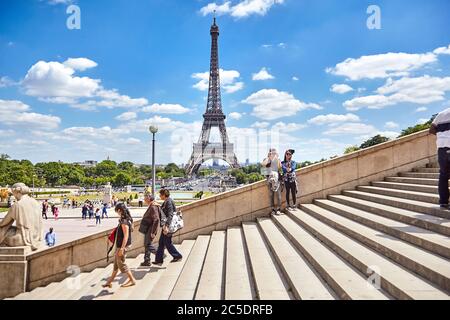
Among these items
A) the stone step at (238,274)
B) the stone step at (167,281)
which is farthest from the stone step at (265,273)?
the stone step at (167,281)

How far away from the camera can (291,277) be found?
404cm

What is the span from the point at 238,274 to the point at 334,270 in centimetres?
145

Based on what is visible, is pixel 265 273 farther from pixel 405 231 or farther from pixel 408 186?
pixel 408 186

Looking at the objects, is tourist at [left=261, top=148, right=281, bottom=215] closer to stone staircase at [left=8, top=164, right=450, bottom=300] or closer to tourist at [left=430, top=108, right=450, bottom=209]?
stone staircase at [left=8, top=164, right=450, bottom=300]

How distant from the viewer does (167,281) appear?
16.6 ft

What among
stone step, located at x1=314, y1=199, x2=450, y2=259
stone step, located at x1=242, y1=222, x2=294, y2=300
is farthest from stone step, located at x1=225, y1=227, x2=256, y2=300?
stone step, located at x1=314, y1=199, x2=450, y2=259

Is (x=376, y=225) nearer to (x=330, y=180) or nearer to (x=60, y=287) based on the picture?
(x=330, y=180)

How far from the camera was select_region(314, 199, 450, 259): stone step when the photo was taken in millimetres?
3889

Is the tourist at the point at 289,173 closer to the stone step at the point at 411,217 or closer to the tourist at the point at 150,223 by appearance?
the stone step at the point at 411,217

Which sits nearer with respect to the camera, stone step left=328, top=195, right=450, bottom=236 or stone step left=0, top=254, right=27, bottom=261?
stone step left=328, top=195, right=450, bottom=236

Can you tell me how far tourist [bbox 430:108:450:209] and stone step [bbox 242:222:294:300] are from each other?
314cm
